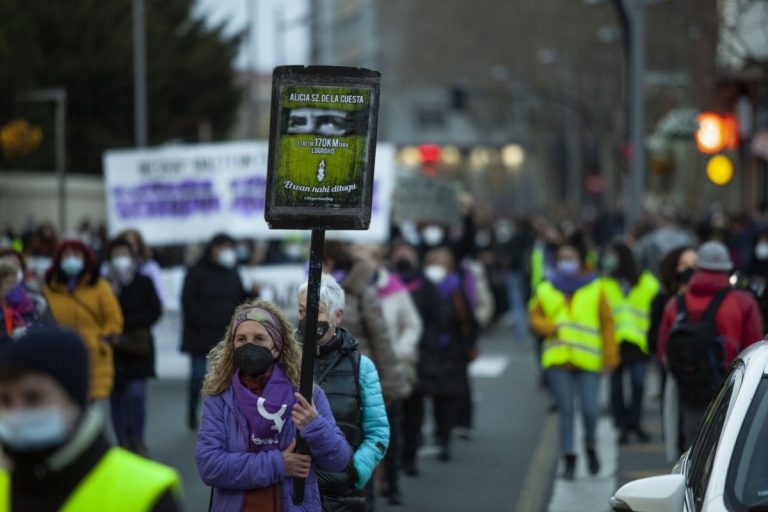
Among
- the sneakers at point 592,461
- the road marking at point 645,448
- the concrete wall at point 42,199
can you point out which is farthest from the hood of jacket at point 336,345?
the concrete wall at point 42,199

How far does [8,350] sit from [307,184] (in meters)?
2.81

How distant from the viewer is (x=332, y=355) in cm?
686

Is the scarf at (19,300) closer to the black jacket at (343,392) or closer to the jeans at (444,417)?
the black jacket at (343,392)

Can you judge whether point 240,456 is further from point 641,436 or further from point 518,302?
point 518,302

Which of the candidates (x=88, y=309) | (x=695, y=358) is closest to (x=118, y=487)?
(x=695, y=358)

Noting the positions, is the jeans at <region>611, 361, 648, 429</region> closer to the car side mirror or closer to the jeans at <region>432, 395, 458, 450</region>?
the jeans at <region>432, 395, 458, 450</region>

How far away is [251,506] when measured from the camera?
18.4ft

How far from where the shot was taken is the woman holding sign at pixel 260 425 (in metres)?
5.59

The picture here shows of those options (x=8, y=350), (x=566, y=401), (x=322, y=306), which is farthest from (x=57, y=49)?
(x=8, y=350)

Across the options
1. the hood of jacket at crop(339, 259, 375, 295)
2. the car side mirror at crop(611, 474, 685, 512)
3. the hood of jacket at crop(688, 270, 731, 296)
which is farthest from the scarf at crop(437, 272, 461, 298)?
the car side mirror at crop(611, 474, 685, 512)

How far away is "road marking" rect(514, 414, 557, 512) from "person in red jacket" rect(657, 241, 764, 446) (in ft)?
5.08

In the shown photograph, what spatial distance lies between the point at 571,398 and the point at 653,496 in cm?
707

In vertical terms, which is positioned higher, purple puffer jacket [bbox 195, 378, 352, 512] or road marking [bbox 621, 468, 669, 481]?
purple puffer jacket [bbox 195, 378, 352, 512]

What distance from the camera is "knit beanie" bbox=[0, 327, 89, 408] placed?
3207 mm
